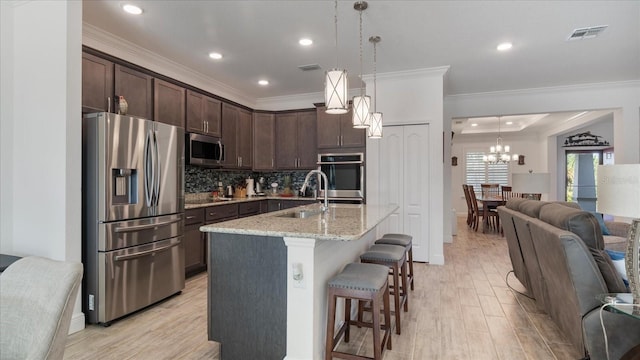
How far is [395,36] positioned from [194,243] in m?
3.27

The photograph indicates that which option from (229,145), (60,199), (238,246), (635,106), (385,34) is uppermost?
(385,34)

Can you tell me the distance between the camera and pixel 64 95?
2523mm

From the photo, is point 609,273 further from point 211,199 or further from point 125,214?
point 211,199

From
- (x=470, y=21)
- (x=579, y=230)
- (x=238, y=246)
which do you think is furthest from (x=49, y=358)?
(x=470, y=21)

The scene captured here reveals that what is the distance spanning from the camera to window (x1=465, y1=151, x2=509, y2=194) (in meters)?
10.2

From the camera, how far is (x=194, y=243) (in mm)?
3945

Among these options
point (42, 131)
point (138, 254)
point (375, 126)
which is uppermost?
point (375, 126)

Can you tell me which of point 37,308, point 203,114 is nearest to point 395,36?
point 203,114

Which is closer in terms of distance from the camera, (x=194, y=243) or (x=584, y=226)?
(x=584, y=226)

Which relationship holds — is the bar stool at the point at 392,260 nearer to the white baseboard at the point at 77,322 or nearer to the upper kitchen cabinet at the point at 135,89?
the white baseboard at the point at 77,322

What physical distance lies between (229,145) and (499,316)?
4033 mm

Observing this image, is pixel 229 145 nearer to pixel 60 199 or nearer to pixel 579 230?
pixel 60 199

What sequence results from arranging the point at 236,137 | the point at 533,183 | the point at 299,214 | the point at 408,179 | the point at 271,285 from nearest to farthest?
1. the point at 271,285
2. the point at 299,214
3. the point at 533,183
4. the point at 408,179
5. the point at 236,137

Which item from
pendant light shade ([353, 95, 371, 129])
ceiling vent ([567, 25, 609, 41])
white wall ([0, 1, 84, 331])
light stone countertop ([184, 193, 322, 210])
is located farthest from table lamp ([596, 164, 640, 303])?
light stone countertop ([184, 193, 322, 210])
